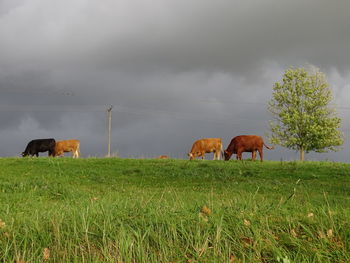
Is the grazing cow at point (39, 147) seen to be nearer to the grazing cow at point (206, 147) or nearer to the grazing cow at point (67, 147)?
the grazing cow at point (67, 147)

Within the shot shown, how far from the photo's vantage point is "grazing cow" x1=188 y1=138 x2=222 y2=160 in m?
32.7

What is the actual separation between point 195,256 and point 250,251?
0.59 m

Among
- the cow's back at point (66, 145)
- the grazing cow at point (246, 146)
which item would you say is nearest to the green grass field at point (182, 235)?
the grazing cow at point (246, 146)

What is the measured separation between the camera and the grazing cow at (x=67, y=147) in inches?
1578

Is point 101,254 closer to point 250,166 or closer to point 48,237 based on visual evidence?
point 48,237

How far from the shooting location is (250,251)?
4.56 m

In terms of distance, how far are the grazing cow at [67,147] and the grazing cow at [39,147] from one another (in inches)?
46.2

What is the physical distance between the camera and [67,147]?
40250mm

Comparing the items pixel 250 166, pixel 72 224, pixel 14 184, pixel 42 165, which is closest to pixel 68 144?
pixel 42 165

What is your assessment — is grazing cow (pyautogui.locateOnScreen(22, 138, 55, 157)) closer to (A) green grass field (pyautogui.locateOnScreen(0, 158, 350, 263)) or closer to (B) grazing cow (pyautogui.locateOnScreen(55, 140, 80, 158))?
(B) grazing cow (pyautogui.locateOnScreen(55, 140, 80, 158))

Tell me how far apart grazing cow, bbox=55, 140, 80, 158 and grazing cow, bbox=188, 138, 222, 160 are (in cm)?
1302

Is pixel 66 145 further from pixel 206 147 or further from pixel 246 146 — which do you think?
pixel 246 146

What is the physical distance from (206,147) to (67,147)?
14545mm

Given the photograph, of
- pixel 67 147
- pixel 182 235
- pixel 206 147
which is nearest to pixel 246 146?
pixel 206 147
